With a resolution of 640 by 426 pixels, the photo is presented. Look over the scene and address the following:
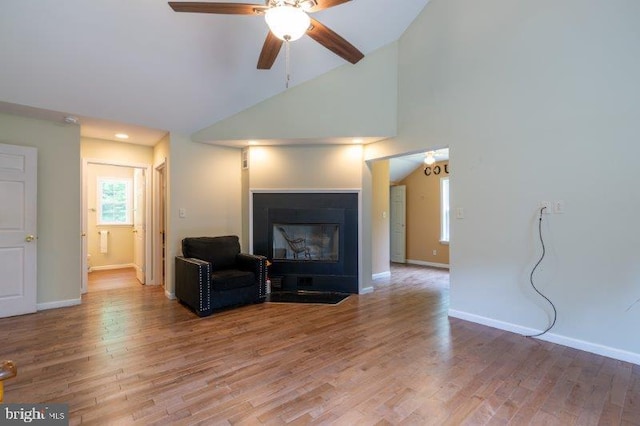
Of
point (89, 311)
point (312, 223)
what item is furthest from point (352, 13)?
point (89, 311)

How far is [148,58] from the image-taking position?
3047mm

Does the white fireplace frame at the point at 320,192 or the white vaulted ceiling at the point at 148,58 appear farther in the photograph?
the white fireplace frame at the point at 320,192

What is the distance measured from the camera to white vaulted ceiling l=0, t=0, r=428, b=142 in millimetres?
2578

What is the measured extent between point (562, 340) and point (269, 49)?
3623 millimetres

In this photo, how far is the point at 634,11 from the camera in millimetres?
2453

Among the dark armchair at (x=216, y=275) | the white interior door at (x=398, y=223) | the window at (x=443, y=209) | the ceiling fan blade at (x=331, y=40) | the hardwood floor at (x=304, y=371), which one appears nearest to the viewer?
the hardwood floor at (x=304, y=371)

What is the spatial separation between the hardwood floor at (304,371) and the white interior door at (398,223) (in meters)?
4.00

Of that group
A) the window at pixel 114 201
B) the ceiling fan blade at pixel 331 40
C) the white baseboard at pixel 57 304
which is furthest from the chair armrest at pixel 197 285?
the window at pixel 114 201

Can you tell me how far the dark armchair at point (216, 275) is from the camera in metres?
3.54

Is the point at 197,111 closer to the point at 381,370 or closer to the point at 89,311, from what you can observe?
the point at 89,311

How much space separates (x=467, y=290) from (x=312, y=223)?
7.41ft

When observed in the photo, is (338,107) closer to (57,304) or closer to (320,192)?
(320,192)

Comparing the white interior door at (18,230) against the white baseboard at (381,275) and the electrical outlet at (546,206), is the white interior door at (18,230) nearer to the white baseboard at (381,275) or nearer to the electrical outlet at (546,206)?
the white baseboard at (381,275)

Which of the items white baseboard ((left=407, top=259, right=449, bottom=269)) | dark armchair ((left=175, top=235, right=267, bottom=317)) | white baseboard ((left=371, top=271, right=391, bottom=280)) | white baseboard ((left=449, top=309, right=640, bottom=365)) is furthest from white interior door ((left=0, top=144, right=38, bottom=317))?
white baseboard ((left=407, top=259, right=449, bottom=269))
